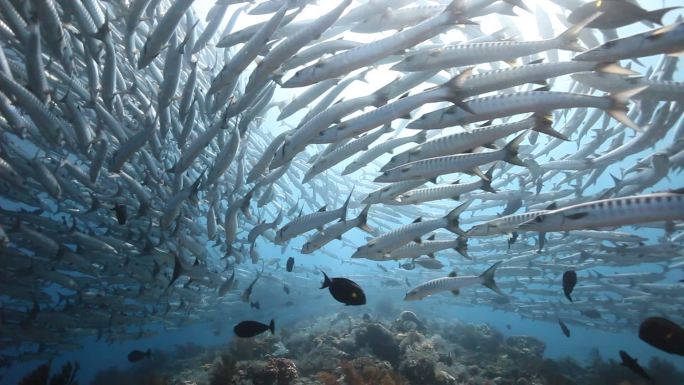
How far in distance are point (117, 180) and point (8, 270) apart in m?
4.45

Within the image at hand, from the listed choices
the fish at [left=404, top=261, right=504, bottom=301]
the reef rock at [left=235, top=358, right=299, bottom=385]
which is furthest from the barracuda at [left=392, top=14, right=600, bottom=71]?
the reef rock at [left=235, top=358, right=299, bottom=385]

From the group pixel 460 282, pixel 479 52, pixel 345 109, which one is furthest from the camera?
pixel 460 282

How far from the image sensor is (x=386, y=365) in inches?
332

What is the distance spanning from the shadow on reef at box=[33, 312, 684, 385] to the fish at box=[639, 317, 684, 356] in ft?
14.4

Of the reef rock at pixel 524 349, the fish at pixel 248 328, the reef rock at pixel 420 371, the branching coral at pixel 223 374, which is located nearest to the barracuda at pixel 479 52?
the fish at pixel 248 328

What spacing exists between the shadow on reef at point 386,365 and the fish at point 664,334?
4385 millimetres

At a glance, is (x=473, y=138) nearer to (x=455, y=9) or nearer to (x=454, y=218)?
(x=455, y=9)

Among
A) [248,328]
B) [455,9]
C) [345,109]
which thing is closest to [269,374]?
[248,328]

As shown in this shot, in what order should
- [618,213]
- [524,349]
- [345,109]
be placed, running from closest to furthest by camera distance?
[618,213] < [345,109] < [524,349]

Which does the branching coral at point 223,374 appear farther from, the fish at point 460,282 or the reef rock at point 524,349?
the reef rock at point 524,349

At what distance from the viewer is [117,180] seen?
36.0 feet

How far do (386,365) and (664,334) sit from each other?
5.55 meters

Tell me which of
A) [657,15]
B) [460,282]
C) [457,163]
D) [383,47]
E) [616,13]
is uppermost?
[616,13]

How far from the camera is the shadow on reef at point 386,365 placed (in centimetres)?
737
